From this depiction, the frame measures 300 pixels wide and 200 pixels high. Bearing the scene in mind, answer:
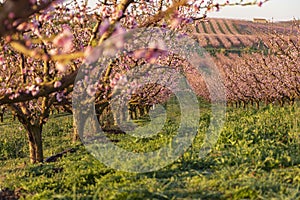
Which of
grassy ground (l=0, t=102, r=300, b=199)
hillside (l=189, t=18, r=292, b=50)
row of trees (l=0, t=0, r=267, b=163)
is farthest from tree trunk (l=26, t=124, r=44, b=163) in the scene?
hillside (l=189, t=18, r=292, b=50)

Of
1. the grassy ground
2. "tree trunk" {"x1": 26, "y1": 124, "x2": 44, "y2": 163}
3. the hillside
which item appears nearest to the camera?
the grassy ground

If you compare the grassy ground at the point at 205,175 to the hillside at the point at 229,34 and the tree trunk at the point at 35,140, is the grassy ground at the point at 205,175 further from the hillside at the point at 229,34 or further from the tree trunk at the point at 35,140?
the hillside at the point at 229,34

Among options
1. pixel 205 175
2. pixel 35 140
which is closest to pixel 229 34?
Answer: pixel 35 140

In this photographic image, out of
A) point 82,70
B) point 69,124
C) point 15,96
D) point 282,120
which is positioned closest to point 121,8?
point 82,70

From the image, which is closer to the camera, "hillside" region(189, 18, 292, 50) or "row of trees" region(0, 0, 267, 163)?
"row of trees" region(0, 0, 267, 163)

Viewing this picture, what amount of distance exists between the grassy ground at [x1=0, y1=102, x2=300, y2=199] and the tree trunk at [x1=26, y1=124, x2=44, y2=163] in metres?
2.14

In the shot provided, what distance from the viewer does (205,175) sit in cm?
796

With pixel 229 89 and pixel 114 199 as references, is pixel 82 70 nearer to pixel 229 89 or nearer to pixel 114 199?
pixel 114 199

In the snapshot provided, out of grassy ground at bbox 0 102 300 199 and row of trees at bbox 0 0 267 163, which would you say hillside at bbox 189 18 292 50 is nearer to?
row of trees at bbox 0 0 267 163

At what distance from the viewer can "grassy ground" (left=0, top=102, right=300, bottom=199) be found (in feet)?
22.4

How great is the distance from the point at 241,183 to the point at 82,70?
12.6 feet

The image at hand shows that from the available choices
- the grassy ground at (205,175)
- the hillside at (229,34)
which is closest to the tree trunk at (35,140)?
the grassy ground at (205,175)

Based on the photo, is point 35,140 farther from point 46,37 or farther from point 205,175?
point 205,175

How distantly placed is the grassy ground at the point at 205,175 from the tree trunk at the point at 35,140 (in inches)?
84.3
